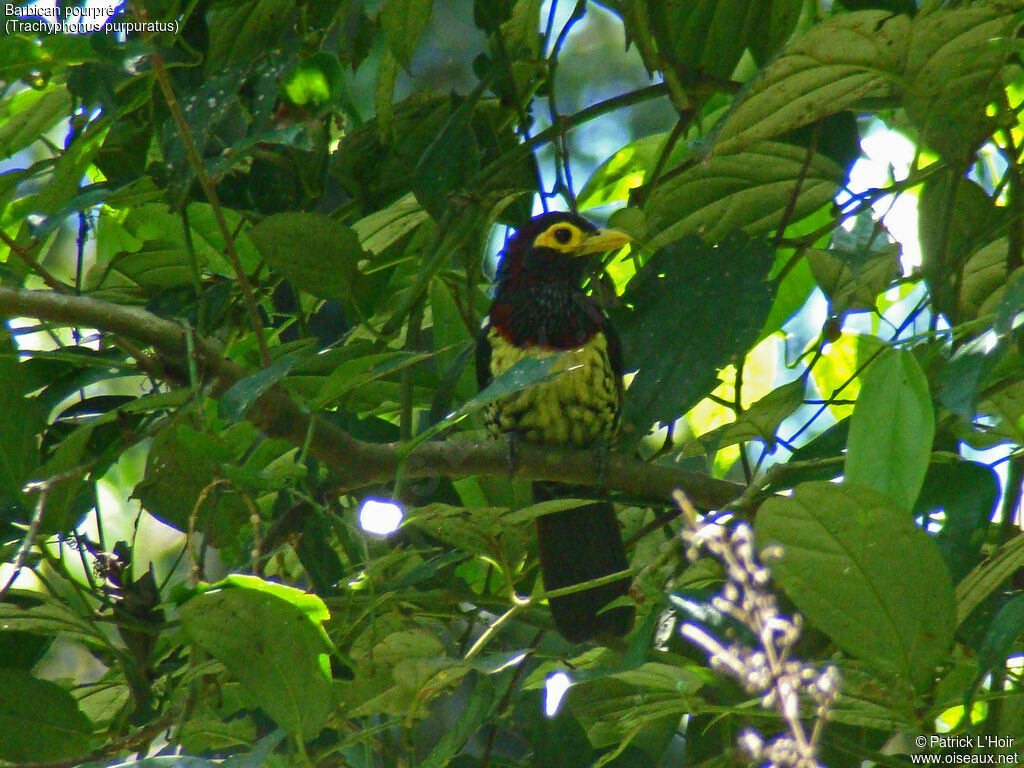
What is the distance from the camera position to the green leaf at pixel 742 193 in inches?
93.9

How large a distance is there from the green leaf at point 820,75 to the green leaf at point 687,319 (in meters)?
0.40

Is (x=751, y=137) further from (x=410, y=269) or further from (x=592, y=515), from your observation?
(x=592, y=515)

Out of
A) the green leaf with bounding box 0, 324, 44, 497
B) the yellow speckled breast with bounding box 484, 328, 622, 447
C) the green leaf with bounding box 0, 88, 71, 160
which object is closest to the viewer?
the green leaf with bounding box 0, 324, 44, 497

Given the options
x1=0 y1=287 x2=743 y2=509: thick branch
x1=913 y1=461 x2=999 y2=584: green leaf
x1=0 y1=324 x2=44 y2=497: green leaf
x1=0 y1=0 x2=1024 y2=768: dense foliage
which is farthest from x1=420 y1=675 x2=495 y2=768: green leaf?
x1=0 y1=324 x2=44 y2=497: green leaf

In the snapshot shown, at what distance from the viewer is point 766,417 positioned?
211 centimetres

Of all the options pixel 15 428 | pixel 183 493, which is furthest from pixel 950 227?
pixel 15 428

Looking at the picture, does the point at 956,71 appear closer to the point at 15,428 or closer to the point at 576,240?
the point at 576,240

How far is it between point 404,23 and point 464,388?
870 mm

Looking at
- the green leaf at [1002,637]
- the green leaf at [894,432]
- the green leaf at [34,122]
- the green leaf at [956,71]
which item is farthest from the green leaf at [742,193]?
the green leaf at [34,122]

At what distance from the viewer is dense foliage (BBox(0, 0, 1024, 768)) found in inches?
60.1

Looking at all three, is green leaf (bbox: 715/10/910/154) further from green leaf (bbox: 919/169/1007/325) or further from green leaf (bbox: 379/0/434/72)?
green leaf (bbox: 379/0/434/72)

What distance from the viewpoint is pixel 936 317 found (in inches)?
81.7

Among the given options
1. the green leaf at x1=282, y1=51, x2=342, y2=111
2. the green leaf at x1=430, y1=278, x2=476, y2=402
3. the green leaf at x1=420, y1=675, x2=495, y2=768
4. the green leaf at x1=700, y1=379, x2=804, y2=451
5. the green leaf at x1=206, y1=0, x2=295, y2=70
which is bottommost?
the green leaf at x1=420, y1=675, x2=495, y2=768

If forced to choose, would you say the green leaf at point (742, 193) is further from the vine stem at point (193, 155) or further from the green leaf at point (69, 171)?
the green leaf at point (69, 171)
